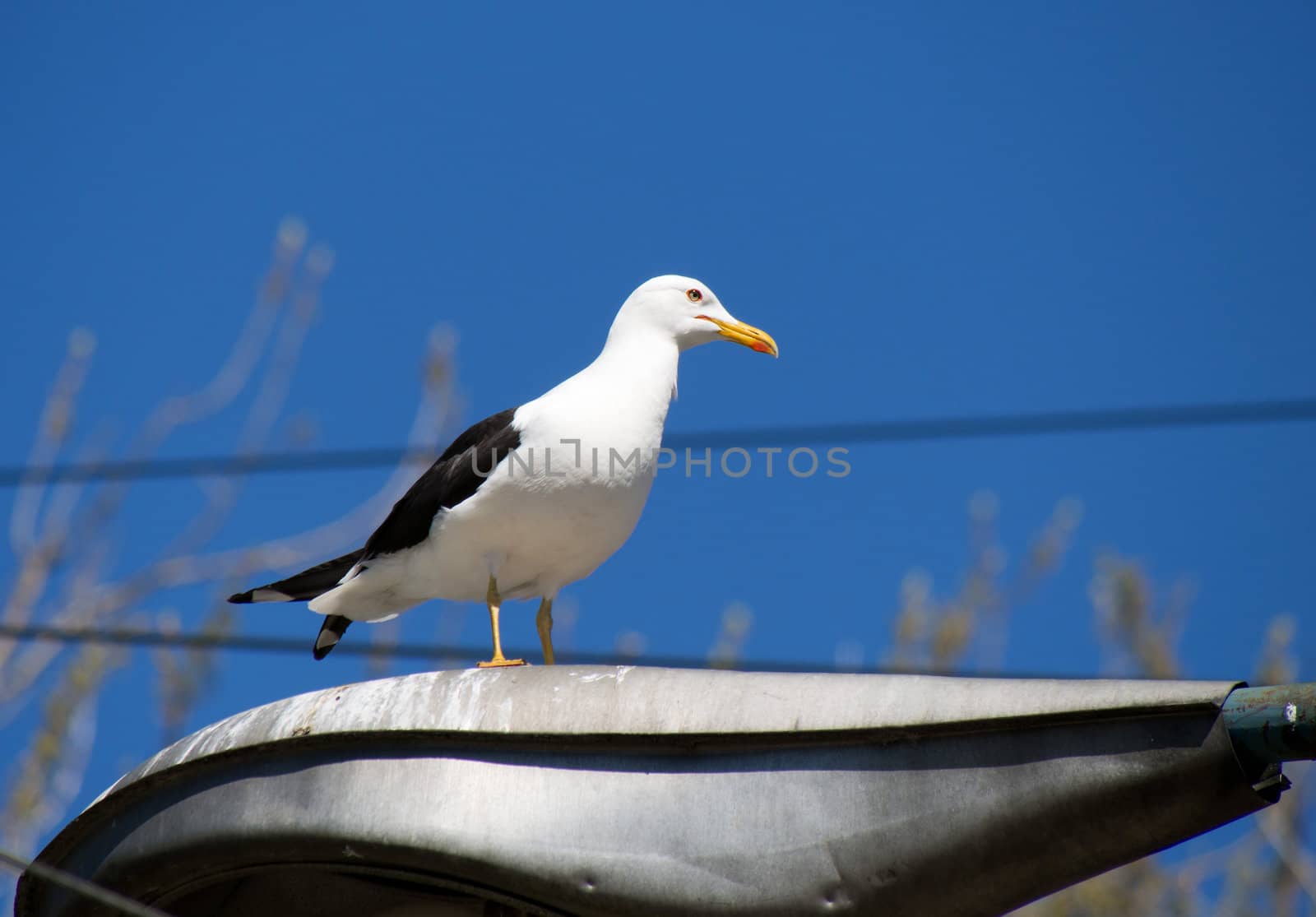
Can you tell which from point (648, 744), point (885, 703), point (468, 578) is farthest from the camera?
point (468, 578)

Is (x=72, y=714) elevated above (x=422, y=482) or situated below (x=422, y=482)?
above

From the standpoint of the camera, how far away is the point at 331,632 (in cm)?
618

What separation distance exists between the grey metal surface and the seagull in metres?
1.18

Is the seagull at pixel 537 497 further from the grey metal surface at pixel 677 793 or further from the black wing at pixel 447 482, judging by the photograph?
the grey metal surface at pixel 677 793

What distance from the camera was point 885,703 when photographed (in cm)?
331

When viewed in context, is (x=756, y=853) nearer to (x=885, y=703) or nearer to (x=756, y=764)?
(x=756, y=764)

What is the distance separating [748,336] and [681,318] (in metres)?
0.34

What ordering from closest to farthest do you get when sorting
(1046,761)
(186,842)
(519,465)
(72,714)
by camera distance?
(1046,761), (186,842), (519,465), (72,714)

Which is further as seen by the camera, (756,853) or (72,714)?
(72,714)

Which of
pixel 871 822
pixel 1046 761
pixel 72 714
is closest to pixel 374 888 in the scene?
pixel 871 822

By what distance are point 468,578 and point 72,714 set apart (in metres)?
6.00

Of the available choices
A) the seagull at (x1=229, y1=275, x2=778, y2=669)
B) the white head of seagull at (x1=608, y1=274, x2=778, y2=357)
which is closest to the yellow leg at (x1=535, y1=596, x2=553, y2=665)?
the seagull at (x1=229, y1=275, x2=778, y2=669)

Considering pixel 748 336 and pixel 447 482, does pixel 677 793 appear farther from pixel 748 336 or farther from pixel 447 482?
pixel 748 336

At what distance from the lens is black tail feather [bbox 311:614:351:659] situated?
607 cm
